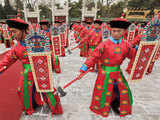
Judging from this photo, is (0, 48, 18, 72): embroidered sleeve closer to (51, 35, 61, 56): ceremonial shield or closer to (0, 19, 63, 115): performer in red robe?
(0, 19, 63, 115): performer in red robe

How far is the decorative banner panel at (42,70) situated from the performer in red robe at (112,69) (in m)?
0.54

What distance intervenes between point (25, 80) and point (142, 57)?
6.74 feet

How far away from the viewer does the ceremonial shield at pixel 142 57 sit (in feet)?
6.53

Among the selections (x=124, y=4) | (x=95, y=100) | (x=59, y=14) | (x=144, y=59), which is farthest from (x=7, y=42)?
(x=124, y=4)

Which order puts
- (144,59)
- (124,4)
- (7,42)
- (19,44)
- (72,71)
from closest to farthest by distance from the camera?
(19,44) → (144,59) → (72,71) → (7,42) → (124,4)

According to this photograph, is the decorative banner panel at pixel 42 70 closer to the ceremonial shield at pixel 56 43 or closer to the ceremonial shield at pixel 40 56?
the ceremonial shield at pixel 40 56

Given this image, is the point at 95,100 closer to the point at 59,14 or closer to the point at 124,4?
the point at 59,14

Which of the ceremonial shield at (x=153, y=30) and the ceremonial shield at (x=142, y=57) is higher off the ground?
the ceremonial shield at (x=153, y=30)

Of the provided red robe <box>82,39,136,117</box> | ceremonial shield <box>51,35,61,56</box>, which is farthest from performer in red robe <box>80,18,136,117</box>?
ceremonial shield <box>51,35,61,56</box>

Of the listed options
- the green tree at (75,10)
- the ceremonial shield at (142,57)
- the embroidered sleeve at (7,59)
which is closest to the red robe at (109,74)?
the ceremonial shield at (142,57)

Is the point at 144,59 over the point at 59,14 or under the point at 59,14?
under

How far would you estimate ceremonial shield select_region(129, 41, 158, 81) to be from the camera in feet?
6.53

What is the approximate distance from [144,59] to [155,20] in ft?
2.16

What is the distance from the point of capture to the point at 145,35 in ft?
6.48
